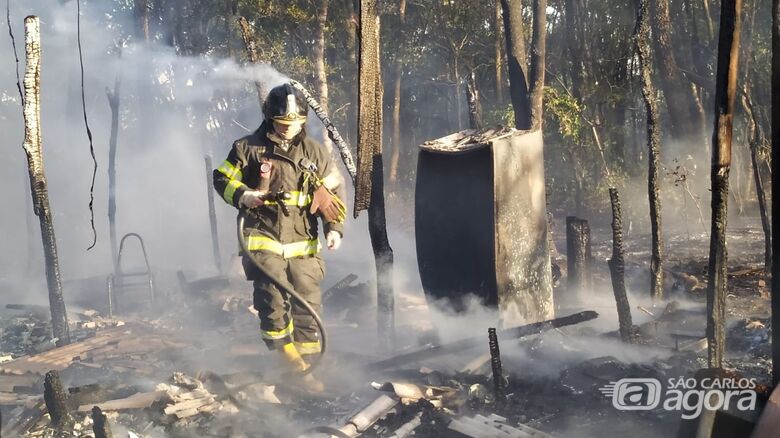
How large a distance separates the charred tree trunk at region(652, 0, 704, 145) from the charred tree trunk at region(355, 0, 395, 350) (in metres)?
11.7

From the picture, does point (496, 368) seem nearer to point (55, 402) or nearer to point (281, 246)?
point (281, 246)

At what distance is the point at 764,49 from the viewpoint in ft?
60.0

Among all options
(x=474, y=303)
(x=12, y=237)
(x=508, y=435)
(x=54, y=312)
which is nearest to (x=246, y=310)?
(x=54, y=312)

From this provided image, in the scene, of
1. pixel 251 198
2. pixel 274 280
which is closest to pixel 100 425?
pixel 274 280

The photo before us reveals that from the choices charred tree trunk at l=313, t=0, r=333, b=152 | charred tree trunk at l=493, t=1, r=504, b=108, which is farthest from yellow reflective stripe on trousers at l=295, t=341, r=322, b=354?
charred tree trunk at l=493, t=1, r=504, b=108

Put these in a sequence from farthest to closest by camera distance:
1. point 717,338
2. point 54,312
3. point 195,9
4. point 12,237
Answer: point 12,237
point 195,9
point 54,312
point 717,338

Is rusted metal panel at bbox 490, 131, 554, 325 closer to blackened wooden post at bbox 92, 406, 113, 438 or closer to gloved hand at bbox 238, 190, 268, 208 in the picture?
gloved hand at bbox 238, 190, 268, 208

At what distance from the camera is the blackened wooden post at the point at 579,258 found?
7.84 metres

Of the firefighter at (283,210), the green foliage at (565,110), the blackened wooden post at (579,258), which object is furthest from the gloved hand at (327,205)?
the green foliage at (565,110)

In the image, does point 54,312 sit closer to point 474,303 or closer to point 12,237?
point 474,303

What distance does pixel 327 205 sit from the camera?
5355mm

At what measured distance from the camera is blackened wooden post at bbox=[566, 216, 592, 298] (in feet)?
25.7

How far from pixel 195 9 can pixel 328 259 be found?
14.6 m

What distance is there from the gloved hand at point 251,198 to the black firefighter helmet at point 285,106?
0.65 m
